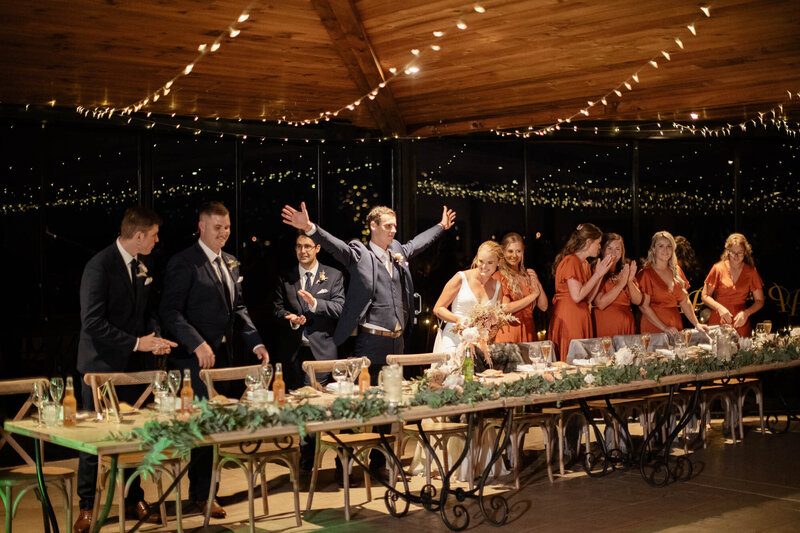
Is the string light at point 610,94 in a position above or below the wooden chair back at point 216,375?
above

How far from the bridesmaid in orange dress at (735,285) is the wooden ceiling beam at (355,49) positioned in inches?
146

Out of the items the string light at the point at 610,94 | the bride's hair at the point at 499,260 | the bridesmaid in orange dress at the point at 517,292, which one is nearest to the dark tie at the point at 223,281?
the bride's hair at the point at 499,260

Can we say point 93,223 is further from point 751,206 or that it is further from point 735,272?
point 751,206

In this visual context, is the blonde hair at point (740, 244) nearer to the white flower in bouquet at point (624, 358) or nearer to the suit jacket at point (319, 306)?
the white flower in bouquet at point (624, 358)

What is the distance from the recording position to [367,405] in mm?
4656

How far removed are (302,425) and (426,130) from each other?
16.1 ft

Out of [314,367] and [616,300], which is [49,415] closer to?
[314,367]

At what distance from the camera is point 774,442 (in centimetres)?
795

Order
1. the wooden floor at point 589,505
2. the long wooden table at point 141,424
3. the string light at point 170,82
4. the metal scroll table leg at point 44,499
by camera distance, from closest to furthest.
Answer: the long wooden table at point 141,424
the metal scroll table leg at point 44,499
the wooden floor at point 589,505
the string light at point 170,82

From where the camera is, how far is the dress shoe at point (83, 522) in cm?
530

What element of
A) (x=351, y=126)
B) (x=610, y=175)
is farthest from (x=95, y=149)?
(x=610, y=175)

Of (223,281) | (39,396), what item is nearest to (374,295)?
(223,281)

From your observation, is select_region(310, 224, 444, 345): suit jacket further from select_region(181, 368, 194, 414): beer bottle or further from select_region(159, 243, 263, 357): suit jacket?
select_region(181, 368, 194, 414): beer bottle

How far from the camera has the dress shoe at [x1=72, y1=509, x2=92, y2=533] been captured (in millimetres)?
5305
